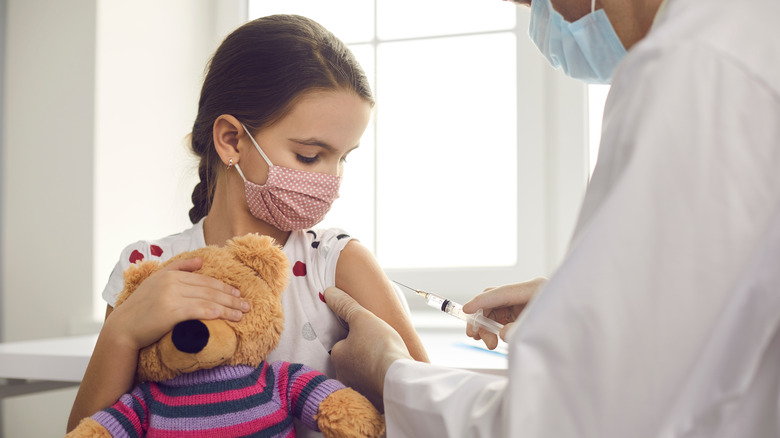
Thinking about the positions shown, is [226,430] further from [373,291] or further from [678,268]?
[678,268]

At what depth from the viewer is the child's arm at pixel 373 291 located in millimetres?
1231

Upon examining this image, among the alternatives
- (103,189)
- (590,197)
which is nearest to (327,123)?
(590,197)

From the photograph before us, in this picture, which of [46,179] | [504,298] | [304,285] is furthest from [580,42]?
[46,179]

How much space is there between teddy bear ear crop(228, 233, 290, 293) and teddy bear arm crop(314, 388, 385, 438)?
19 centimetres

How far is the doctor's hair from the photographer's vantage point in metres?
1.27

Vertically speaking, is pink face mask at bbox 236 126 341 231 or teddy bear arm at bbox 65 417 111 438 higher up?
pink face mask at bbox 236 126 341 231

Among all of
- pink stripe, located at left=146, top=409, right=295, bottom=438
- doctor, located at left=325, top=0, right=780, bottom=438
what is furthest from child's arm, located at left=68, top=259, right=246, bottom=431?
doctor, located at left=325, top=0, right=780, bottom=438

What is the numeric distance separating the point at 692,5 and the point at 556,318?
312 mm

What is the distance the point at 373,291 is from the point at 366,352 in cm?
28

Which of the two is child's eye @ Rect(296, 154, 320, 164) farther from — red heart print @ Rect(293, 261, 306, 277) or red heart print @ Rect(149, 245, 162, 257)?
red heart print @ Rect(149, 245, 162, 257)

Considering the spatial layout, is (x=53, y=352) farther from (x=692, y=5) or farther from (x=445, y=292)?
(x=692, y=5)

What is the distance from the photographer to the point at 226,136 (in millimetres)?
1328

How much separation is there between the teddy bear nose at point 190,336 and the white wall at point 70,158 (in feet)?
4.18

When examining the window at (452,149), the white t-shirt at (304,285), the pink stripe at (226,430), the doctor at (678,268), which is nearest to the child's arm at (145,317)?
the pink stripe at (226,430)
